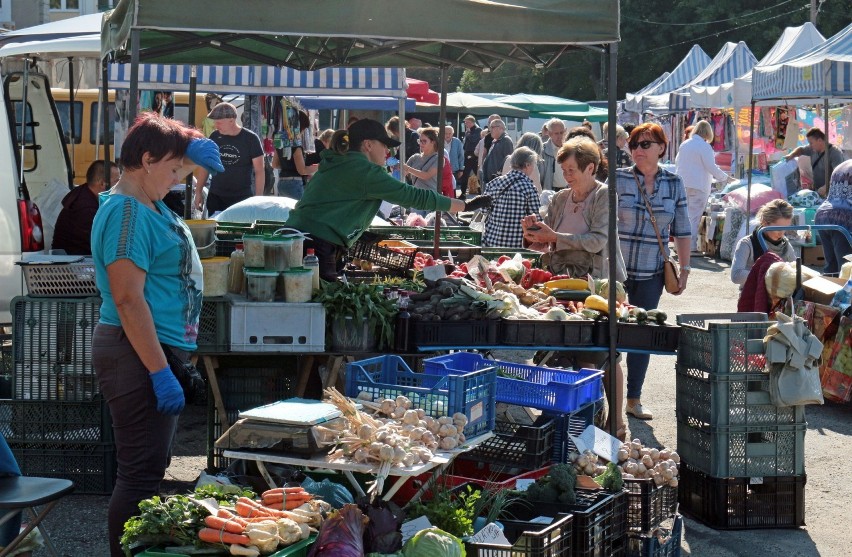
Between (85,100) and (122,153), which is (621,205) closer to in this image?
(122,153)

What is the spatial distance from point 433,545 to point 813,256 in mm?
10619

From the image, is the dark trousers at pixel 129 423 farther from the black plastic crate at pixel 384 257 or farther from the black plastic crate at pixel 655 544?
the black plastic crate at pixel 384 257

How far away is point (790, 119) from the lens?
1933 centimetres

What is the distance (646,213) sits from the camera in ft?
25.1

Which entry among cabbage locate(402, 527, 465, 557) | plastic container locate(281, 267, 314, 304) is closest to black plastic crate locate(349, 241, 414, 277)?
plastic container locate(281, 267, 314, 304)

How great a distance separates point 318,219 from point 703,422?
2.59m

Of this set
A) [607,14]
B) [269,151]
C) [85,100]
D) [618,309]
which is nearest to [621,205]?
[618,309]

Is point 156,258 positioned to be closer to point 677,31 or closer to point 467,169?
point 467,169

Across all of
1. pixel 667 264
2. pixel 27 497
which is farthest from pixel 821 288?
pixel 27 497

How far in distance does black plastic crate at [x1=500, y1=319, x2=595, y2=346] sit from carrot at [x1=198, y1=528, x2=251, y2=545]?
2.80 meters

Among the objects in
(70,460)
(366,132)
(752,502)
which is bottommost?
(752,502)

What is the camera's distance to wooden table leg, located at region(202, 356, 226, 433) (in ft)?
20.3

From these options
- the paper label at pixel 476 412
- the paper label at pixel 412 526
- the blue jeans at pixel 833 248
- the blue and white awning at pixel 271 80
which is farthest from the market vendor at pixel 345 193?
the blue jeans at pixel 833 248

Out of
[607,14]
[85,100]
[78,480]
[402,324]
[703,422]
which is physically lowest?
[78,480]
